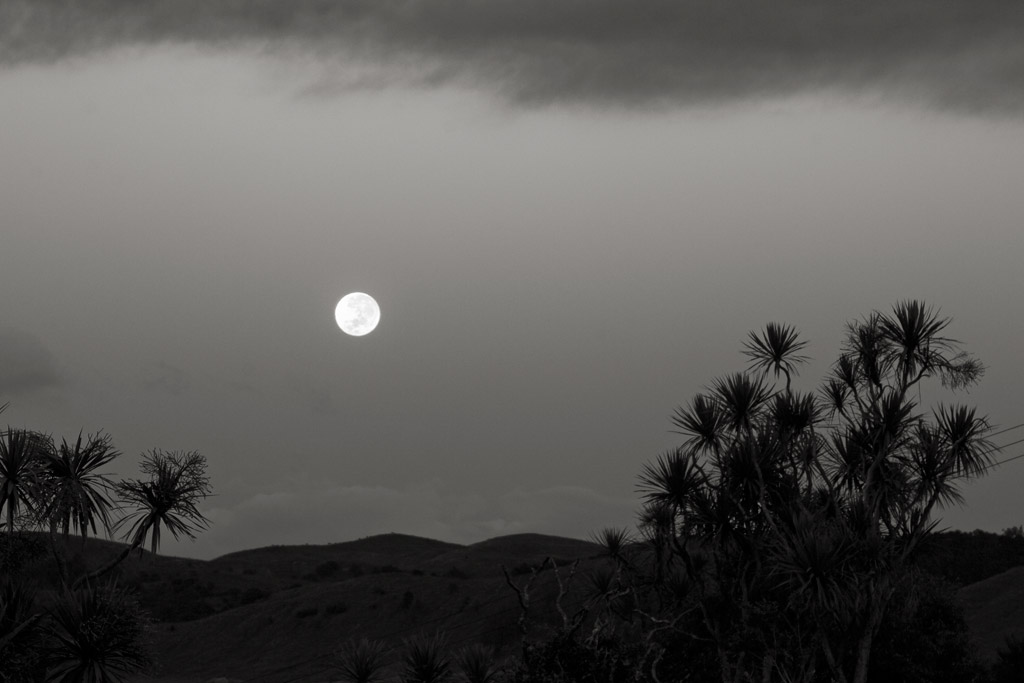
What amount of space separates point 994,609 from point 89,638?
33.5 metres

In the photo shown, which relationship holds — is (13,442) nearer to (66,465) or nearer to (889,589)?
(66,465)

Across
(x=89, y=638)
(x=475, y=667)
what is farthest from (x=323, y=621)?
(x=89, y=638)

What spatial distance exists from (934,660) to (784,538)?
676cm

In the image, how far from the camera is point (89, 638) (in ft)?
65.5

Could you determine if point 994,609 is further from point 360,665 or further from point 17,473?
point 17,473

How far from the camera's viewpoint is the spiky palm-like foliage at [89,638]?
20.0m

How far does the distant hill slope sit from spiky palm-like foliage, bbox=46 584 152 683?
2717 centimetres

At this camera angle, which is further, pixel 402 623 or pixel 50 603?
pixel 402 623

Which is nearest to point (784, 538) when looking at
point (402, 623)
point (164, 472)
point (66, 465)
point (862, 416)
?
point (862, 416)

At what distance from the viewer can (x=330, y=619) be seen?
58.4m

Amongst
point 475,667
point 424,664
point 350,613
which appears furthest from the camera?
point 350,613

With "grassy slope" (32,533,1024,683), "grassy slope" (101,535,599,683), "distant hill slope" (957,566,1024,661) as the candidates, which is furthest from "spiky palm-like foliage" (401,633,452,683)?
"distant hill slope" (957,566,1024,661)

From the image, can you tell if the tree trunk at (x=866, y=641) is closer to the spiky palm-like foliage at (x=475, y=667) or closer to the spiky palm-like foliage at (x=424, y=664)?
the spiky palm-like foliage at (x=475, y=667)

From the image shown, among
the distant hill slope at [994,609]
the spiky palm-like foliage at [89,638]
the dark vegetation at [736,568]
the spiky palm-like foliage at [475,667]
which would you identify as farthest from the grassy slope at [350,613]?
the spiky palm-like foliage at [89,638]
